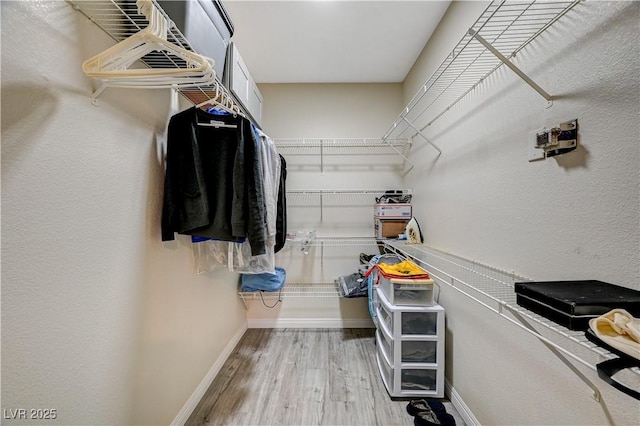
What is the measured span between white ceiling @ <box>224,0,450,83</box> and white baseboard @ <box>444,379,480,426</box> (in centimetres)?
255

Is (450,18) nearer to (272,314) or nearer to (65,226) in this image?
(65,226)

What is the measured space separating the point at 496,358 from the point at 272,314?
2003 millimetres

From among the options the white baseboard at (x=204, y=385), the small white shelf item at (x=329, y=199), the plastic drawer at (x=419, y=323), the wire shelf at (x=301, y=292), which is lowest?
the white baseboard at (x=204, y=385)

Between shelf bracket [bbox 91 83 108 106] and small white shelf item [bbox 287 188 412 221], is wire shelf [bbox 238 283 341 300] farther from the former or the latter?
shelf bracket [bbox 91 83 108 106]

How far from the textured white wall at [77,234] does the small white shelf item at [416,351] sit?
4.44 feet

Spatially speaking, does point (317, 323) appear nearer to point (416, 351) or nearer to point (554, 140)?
point (416, 351)

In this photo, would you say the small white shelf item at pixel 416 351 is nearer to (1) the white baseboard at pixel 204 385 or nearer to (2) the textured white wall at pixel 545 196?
(2) the textured white wall at pixel 545 196

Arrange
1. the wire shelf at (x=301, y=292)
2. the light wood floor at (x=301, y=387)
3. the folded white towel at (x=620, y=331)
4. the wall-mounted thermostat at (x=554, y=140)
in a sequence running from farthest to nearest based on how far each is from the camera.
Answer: the wire shelf at (x=301, y=292)
the light wood floor at (x=301, y=387)
the wall-mounted thermostat at (x=554, y=140)
the folded white towel at (x=620, y=331)

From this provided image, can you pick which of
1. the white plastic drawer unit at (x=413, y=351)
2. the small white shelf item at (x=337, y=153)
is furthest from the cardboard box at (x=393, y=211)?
the white plastic drawer unit at (x=413, y=351)

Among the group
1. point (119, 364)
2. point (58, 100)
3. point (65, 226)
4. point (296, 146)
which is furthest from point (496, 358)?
point (296, 146)

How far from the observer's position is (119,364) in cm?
96

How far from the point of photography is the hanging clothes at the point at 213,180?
3.92 feet

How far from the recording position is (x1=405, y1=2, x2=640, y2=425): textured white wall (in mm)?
667

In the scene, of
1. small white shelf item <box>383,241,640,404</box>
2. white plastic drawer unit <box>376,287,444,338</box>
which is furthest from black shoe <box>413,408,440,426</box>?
small white shelf item <box>383,241,640,404</box>
